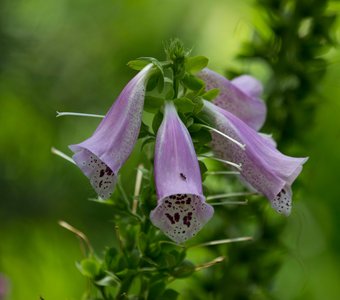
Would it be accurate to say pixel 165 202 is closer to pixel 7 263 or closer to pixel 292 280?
pixel 7 263

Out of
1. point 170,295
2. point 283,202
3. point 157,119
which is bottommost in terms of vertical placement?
point 170,295

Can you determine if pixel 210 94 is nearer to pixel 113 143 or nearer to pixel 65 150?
pixel 113 143

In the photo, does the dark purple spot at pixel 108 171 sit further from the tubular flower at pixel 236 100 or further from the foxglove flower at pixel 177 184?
the tubular flower at pixel 236 100

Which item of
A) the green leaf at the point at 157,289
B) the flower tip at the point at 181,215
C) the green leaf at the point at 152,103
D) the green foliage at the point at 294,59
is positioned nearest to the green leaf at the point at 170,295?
the green leaf at the point at 157,289

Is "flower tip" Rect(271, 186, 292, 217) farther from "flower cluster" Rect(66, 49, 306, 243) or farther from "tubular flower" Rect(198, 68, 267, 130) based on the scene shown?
"tubular flower" Rect(198, 68, 267, 130)

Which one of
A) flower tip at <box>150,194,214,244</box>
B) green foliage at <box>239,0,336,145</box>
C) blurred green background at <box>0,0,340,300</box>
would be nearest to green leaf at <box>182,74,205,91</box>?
flower tip at <box>150,194,214,244</box>

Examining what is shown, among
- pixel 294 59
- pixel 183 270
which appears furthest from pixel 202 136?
pixel 294 59

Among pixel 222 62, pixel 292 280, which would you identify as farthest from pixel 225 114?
pixel 222 62
